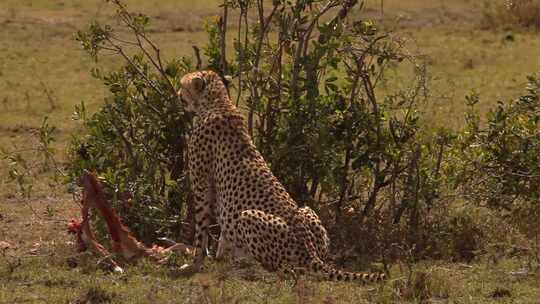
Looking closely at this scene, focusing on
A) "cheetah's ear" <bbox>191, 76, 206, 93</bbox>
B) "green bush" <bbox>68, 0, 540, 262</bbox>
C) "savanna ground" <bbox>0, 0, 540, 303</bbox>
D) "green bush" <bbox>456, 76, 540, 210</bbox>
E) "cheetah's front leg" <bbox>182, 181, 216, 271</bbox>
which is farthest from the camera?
"green bush" <bbox>456, 76, 540, 210</bbox>

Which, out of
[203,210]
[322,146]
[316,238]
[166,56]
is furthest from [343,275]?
[166,56]

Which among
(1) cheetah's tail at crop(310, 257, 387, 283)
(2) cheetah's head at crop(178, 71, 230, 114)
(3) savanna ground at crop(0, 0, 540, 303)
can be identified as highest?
(2) cheetah's head at crop(178, 71, 230, 114)

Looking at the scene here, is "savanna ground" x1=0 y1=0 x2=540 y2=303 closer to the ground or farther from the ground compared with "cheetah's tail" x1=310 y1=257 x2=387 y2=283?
closer to the ground

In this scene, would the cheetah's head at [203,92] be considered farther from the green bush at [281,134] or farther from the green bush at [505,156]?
the green bush at [505,156]

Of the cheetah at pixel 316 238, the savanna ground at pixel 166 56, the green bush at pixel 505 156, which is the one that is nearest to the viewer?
the savanna ground at pixel 166 56

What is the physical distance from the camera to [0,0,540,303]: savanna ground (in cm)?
500

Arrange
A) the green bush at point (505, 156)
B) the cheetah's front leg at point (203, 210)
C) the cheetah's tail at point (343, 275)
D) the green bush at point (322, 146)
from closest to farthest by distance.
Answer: the cheetah's tail at point (343, 275) < the cheetah's front leg at point (203, 210) < the green bush at point (322, 146) < the green bush at point (505, 156)

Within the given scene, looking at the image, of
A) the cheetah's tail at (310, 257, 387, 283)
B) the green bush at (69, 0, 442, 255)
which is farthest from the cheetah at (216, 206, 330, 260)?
the green bush at (69, 0, 442, 255)

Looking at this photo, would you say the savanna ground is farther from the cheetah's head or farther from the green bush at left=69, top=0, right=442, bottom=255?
the cheetah's head

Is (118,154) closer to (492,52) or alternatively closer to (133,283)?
(133,283)

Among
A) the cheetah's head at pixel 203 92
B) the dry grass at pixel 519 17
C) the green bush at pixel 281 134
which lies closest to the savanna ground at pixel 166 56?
the dry grass at pixel 519 17

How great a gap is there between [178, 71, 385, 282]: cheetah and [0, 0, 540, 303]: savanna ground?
122 millimetres

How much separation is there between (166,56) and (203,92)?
7789 mm

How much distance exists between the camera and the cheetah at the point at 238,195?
17.4 ft
